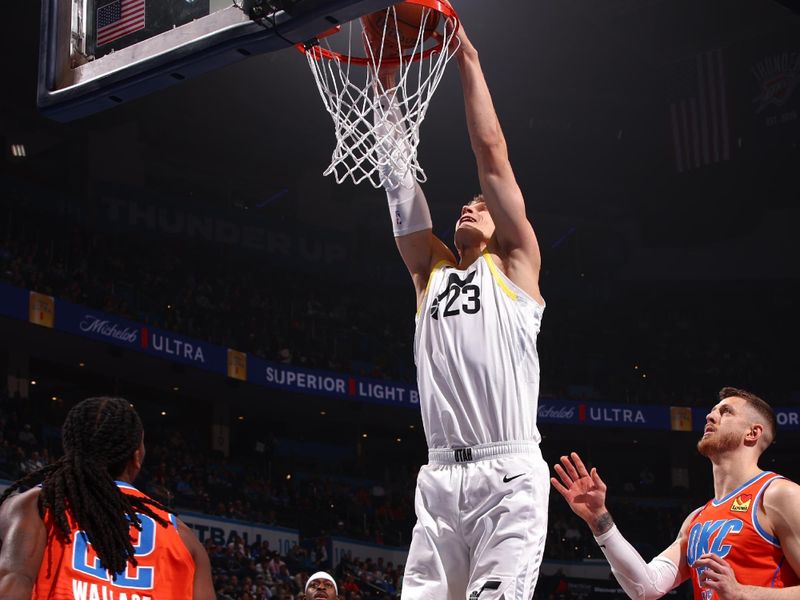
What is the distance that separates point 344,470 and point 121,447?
21.5m

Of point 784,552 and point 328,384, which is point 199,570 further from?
point 328,384

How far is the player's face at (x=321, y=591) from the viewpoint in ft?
28.6

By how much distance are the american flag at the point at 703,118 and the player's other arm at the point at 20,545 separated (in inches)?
725

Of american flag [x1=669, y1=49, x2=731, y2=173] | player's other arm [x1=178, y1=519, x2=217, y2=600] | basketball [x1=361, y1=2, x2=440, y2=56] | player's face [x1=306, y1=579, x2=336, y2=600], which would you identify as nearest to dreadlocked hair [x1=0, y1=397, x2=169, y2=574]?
player's other arm [x1=178, y1=519, x2=217, y2=600]

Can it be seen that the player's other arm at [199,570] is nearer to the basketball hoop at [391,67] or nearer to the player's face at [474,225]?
the player's face at [474,225]

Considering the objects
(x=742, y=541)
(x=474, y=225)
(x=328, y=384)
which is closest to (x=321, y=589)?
(x=474, y=225)

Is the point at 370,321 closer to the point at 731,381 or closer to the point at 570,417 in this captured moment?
the point at 570,417

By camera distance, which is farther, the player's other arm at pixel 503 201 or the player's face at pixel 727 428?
the player's face at pixel 727 428

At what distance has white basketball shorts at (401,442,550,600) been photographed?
12.9 ft

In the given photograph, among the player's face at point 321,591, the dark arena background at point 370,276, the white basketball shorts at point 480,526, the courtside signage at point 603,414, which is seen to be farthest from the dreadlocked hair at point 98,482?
the courtside signage at point 603,414

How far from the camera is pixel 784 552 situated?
4102 millimetres

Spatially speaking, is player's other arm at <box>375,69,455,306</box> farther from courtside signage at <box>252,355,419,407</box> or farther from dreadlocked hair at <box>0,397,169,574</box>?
courtside signage at <box>252,355,419,407</box>

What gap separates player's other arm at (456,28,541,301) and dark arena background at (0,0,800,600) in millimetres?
11533

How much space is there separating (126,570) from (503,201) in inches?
90.5
